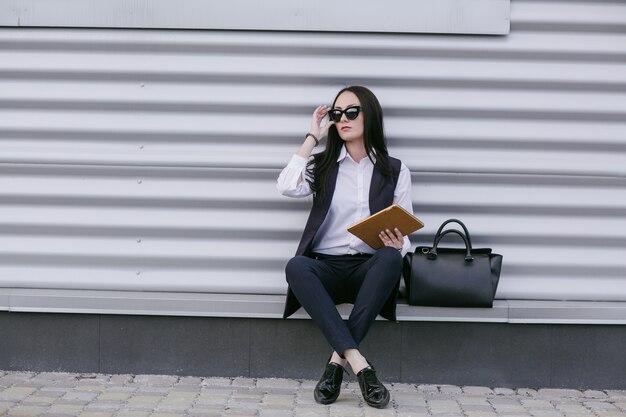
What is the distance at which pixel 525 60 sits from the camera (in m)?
5.71

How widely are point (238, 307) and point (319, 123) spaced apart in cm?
110

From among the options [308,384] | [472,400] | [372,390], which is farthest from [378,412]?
[308,384]

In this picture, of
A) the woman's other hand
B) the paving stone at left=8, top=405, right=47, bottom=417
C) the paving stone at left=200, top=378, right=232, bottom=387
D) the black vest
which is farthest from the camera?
the paving stone at left=200, top=378, right=232, bottom=387

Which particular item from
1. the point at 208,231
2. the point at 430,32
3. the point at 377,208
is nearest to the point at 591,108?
the point at 430,32

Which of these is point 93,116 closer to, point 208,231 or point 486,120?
point 208,231

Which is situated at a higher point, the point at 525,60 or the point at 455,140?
the point at 525,60

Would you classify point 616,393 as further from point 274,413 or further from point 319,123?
point 319,123

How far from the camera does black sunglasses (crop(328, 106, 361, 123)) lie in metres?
5.48

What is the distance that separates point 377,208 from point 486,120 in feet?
2.74

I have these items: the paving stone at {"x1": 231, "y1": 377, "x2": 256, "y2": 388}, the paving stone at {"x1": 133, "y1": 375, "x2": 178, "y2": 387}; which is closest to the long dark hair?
the paving stone at {"x1": 231, "y1": 377, "x2": 256, "y2": 388}

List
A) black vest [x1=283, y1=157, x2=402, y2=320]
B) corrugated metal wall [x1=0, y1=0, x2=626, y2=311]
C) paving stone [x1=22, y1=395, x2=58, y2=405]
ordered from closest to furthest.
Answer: paving stone [x1=22, y1=395, x2=58, y2=405], black vest [x1=283, y1=157, x2=402, y2=320], corrugated metal wall [x1=0, y1=0, x2=626, y2=311]

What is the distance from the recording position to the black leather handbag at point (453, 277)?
542cm

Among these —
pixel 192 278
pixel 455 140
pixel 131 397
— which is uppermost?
pixel 455 140

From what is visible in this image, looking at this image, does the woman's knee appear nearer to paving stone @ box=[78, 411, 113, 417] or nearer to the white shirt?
the white shirt
